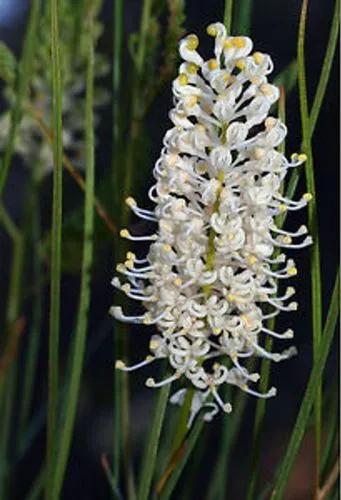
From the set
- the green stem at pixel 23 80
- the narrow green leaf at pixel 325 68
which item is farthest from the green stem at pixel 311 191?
the green stem at pixel 23 80

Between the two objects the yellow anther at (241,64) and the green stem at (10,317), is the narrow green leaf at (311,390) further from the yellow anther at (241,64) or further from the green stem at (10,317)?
the green stem at (10,317)

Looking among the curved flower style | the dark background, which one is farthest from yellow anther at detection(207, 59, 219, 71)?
the dark background

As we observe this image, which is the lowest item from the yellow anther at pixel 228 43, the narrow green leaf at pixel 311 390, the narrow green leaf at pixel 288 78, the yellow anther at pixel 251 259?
the narrow green leaf at pixel 311 390

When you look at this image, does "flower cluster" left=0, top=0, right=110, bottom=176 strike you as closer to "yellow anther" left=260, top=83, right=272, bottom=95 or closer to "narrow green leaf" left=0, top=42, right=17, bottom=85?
"narrow green leaf" left=0, top=42, right=17, bottom=85

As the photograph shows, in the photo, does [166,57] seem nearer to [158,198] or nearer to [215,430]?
[158,198]

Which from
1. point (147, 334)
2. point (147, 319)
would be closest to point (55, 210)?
point (147, 319)

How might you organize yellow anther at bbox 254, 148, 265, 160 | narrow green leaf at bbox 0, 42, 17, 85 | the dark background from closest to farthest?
1. yellow anther at bbox 254, 148, 265, 160
2. narrow green leaf at bbox 0, 42, 17, 85
3. the dark background

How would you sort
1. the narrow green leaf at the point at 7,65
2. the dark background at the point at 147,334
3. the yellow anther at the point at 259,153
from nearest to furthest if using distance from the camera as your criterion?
the yellow anther at the point at 259,153, the narrow green leaf at the point at 7,65, the dark background at the point at 147,334
